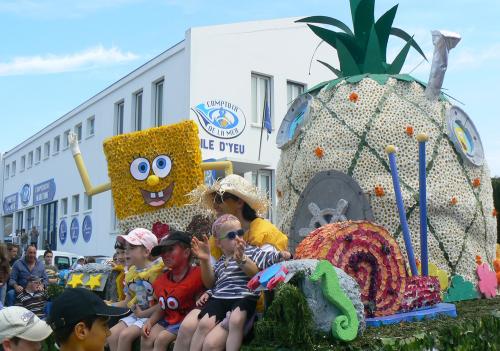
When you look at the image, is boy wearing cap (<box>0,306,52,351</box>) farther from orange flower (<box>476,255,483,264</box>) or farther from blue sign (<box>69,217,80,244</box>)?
blue sign (<box>69,217,80,244</box>)

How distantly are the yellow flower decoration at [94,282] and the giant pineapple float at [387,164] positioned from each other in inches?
88.0

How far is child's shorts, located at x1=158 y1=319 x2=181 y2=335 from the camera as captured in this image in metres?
4.49

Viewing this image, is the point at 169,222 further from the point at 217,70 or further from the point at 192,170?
the point at 217,70

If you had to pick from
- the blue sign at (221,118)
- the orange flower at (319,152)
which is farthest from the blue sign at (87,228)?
the orange flower at (319,152)

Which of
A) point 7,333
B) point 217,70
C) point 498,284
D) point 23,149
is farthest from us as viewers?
point 23,149

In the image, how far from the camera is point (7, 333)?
8.85 ft

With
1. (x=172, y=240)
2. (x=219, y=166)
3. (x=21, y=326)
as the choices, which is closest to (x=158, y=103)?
(x=219, y=166)

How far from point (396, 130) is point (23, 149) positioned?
28352 millimetres

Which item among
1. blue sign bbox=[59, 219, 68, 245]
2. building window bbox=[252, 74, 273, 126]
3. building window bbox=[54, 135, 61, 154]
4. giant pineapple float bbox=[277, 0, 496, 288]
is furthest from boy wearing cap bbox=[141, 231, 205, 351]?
building window bbox=[54, 135, 61, 154]

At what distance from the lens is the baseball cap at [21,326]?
271 cm

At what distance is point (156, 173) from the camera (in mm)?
7441

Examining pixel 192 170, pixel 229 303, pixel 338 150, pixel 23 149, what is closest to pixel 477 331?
pixel 229 303

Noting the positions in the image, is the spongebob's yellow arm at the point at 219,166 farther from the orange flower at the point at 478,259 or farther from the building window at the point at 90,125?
the building window at the point at 90,125

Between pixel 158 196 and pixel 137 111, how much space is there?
12.3 metres
